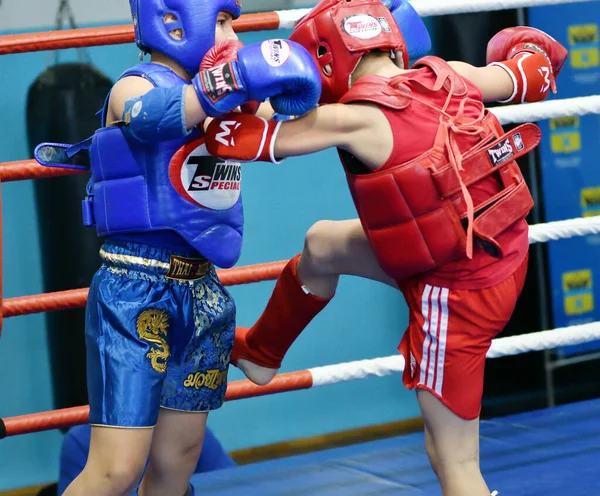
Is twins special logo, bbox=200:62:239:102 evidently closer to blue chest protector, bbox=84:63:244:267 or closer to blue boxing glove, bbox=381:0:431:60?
blue chest protector, bbox=84:63:244:267

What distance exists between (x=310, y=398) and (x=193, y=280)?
133cm

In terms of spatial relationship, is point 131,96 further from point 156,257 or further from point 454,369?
point 454,369

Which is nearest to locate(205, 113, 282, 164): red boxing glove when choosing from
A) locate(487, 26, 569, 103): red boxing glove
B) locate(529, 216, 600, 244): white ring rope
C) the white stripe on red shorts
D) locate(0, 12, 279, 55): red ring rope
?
the white stripe on red shorts

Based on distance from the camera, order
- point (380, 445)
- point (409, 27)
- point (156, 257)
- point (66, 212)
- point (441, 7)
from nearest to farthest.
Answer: point (156, 257)
point (409, 27)
point (441, 7)
point (380, 445)
point (66, 212)

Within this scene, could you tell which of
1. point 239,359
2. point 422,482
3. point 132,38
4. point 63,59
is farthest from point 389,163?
point 63,59

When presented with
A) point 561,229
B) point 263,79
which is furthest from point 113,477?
point 561,229

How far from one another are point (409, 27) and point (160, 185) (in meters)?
0.53

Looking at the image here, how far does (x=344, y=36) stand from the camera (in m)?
1.67

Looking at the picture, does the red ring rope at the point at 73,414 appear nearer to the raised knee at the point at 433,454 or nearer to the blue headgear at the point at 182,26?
the raised knee at the point at 433,454

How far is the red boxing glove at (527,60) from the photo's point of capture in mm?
1868

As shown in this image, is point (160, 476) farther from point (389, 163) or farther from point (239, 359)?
point (389, 163)

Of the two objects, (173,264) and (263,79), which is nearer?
(263,79)

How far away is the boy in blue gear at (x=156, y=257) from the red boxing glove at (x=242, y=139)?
37mm

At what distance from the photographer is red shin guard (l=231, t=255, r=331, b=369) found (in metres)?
1.96
